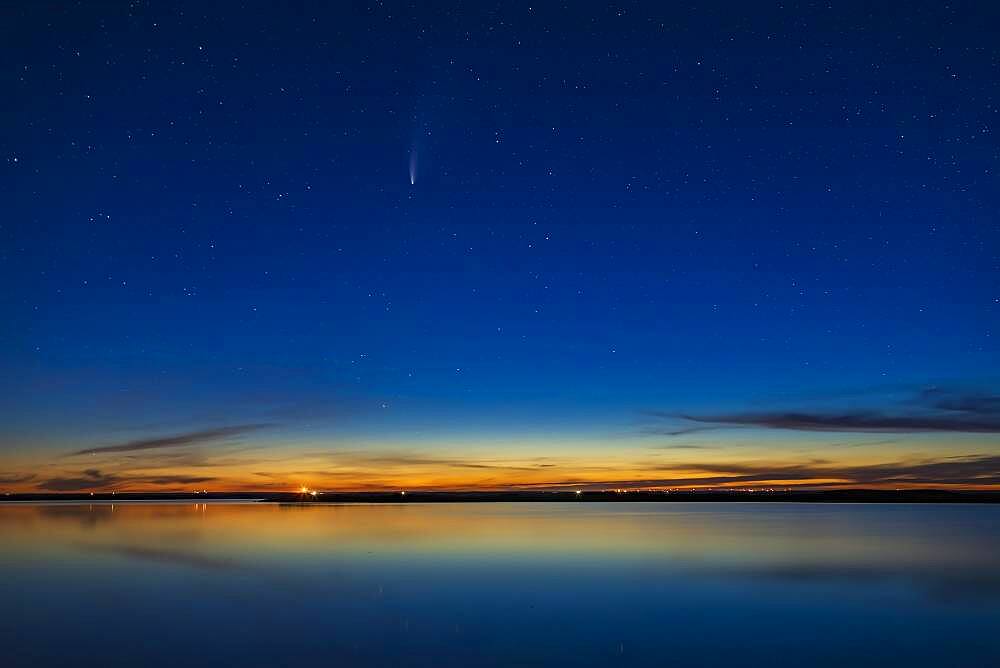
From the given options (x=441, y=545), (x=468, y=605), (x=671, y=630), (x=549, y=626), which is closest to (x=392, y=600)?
(x=468, y=605)

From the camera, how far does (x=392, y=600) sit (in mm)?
22172

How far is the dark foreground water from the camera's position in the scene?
15688 millimetres

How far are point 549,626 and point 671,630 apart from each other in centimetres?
269

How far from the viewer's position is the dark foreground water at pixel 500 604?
1569 centimetres

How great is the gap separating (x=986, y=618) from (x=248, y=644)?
654 inches

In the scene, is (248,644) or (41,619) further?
(41,619)

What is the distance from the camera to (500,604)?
21406 millimetres

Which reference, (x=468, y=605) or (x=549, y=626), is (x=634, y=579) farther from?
(x=549, y=626)

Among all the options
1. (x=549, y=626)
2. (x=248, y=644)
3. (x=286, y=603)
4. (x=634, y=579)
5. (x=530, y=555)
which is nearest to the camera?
(x=248, y=644)

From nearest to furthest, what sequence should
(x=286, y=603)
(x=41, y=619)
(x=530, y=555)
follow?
(x=41, y=619) < (x=286, y=603) < (x=530, y=555)

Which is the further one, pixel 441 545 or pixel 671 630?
pixel 441 545

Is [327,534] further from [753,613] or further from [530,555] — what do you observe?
[753,613]

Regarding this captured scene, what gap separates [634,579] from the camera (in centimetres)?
2656

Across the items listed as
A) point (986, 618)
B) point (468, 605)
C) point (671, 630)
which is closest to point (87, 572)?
point (468, 605)
